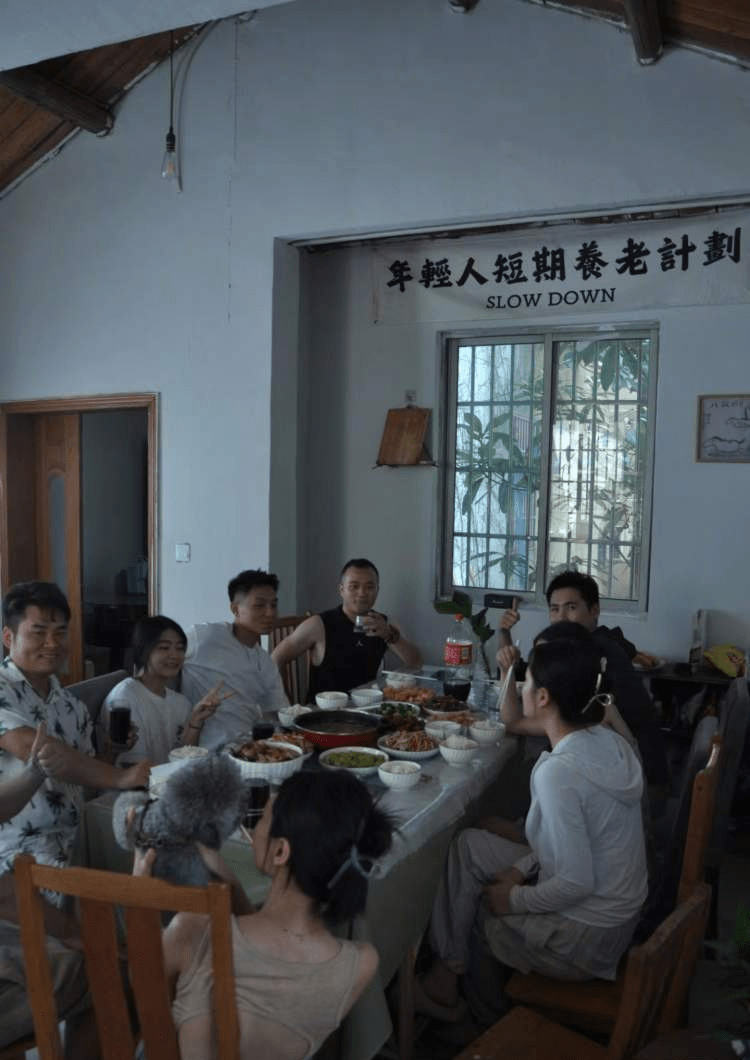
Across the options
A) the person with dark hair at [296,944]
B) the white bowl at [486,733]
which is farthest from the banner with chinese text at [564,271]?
the person with dark hair at [296,944]

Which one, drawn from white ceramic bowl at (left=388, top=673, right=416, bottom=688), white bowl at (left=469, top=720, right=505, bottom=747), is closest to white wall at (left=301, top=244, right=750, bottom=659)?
white ceramic bowl at (left=388, top=673, right=416, bottom=688)

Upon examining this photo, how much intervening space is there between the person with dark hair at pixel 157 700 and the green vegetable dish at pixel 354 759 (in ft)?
1.31

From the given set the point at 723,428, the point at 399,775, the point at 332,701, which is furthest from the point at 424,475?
the point at 399,775

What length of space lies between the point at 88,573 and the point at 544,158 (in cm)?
368

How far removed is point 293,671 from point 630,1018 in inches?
97.3

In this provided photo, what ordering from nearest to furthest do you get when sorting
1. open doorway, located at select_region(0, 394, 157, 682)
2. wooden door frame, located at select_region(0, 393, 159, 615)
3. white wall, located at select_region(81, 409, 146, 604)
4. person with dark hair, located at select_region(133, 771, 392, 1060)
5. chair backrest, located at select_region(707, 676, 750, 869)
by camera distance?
person with dark hair, located at select_region(133, 771, 392, 1060) < chair backrest, located at select_region(707, 676, 750, 869) < wooden door frame, located at select_region(0, 393, 159, 615) < open doorway, located at select_region(0, 394, 157, 682) < white wall, located at select_region(81, 409, 146, 604)

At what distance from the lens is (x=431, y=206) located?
13.4 ft

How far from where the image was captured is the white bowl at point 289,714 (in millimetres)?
2691

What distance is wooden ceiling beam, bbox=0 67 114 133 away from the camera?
4.25 m

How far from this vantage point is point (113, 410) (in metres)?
5.15

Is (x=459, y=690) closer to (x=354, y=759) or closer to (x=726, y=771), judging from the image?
(x=354, y=759)

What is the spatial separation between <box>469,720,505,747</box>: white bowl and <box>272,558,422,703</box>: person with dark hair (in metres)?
0.90

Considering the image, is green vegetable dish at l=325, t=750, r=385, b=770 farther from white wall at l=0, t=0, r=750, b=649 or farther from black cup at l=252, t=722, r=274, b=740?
white wall at l=0, t=0, r=750, b=649

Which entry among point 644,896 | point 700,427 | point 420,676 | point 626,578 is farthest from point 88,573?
point 644,896
